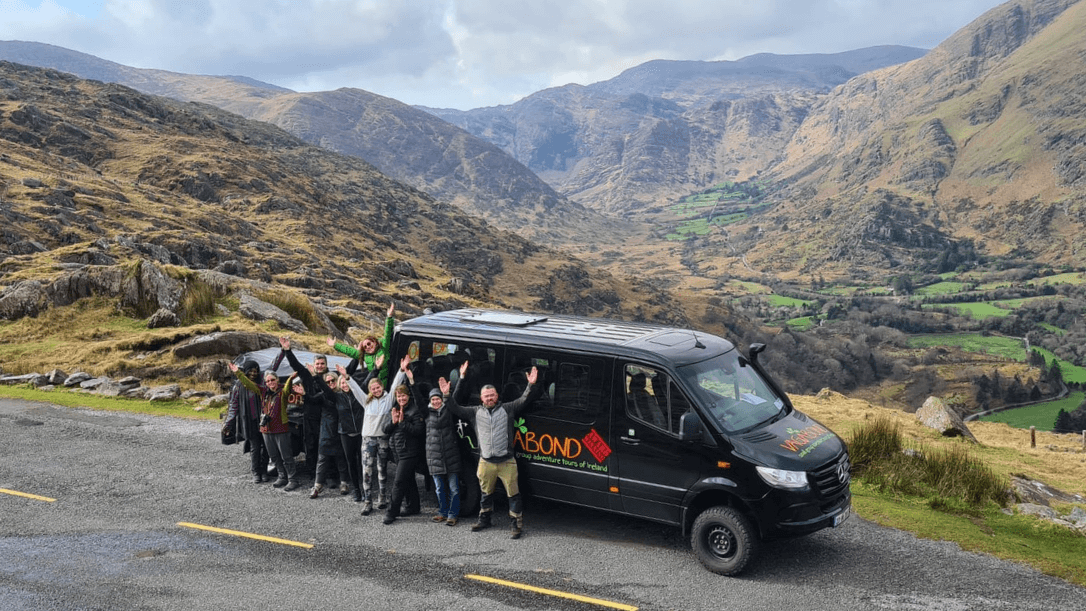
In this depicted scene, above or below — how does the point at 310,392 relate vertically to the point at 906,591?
above

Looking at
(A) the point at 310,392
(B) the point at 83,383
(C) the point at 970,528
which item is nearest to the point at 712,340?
(C) the point at 970,528

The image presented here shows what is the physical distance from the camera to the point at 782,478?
31.2 feet

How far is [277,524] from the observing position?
38.5 ft

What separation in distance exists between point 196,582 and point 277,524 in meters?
1.98

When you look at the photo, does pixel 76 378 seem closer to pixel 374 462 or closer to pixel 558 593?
pixel 374 462

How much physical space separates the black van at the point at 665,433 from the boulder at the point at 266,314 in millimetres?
16272

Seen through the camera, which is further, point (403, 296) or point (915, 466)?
point (403, 296)

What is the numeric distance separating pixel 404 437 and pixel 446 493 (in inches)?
49.2

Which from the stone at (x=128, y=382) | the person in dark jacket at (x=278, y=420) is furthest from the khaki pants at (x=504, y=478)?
the stone at (x=128, y=382)

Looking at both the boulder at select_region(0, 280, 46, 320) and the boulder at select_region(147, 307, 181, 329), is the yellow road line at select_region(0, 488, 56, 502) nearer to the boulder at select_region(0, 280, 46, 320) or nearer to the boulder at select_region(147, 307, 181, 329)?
the boulder at select_region(147, 307, 181, 329)

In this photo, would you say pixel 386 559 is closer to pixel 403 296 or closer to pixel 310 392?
pixel 310 392

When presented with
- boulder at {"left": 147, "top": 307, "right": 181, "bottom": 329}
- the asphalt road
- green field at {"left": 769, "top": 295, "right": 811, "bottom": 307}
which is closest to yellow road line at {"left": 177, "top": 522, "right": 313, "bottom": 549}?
the asphalt road

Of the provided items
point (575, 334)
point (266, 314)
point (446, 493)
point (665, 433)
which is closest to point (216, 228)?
point (266, 314)

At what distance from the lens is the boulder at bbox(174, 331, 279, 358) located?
2241 centimetres
